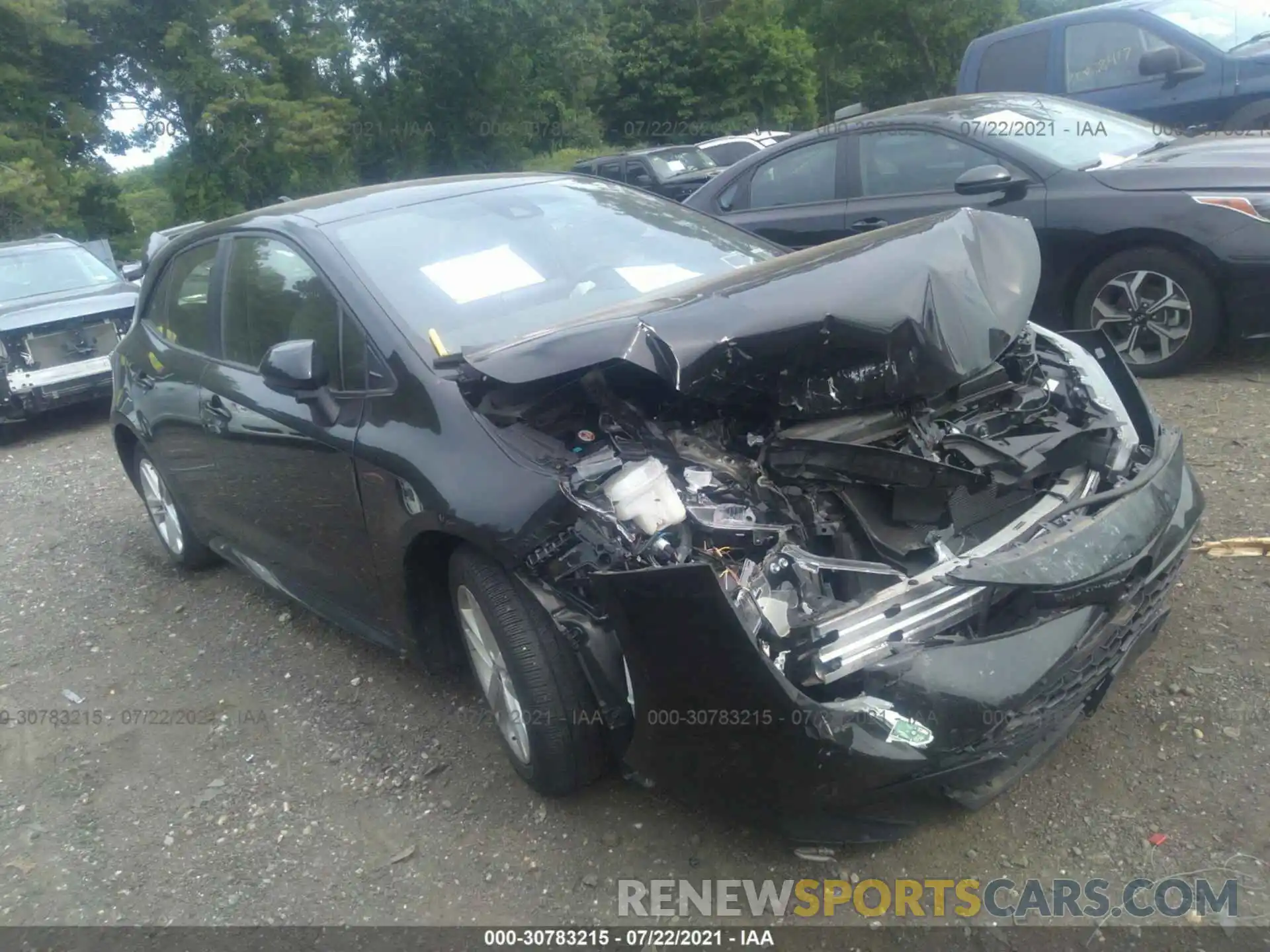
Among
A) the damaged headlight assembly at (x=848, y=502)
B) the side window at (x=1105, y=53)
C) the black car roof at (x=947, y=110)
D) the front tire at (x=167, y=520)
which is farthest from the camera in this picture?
the side window at (x=1105, y=53)

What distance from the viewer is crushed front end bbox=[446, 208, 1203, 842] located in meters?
2.31

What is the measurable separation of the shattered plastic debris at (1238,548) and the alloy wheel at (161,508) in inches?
170

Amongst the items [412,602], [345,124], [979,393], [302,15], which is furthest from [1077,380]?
[302,15]

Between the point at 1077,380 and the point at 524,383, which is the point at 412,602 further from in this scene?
the point at 1077,380

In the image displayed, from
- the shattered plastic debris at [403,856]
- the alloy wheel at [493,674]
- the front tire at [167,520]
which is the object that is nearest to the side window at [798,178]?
the front tire at [167,520]

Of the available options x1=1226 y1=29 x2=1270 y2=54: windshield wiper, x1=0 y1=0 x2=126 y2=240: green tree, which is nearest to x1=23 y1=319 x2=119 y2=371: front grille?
x1=1226 y1=29 x2=1270 y2=54: windshield wiper

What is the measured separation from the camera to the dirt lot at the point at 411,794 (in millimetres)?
2738

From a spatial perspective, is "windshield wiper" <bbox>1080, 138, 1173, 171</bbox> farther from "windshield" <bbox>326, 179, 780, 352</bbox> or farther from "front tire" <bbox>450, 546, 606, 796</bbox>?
"front tire" <bbox>450, 546, 606, 796</bbox>

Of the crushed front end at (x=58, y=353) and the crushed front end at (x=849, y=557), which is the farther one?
the crushed front end at (x=58, y=353)

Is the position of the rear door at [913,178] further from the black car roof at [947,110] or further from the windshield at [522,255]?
Result: the windshield at [522,255]

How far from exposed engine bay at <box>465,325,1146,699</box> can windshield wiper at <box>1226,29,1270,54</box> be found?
251 inches

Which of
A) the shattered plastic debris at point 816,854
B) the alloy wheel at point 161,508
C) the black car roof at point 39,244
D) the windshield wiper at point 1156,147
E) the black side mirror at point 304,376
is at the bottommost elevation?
the shattered plastic debris at point 816,854

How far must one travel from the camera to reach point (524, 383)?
2.78 meters

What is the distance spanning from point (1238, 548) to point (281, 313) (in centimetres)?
346
